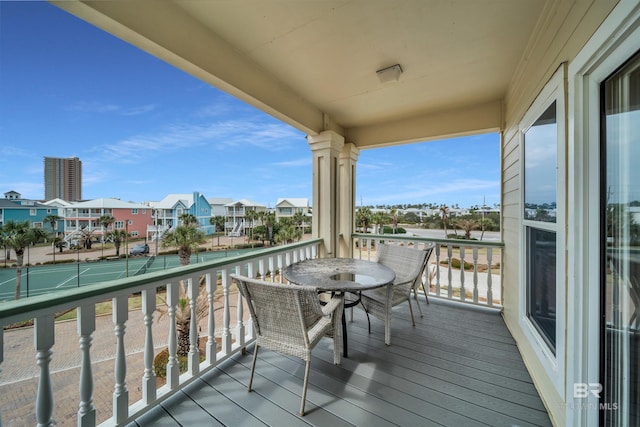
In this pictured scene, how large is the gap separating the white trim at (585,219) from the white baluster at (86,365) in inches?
96.7

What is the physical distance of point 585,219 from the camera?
1.11 metres

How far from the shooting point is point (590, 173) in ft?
3.59

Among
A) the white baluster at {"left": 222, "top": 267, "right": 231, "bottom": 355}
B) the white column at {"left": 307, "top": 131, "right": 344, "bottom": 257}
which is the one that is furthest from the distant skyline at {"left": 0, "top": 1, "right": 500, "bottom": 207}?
the white baluster at {"left": 222, "top": 267, "right": 231, "bottom": 355}

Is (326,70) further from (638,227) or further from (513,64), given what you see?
(638,227)

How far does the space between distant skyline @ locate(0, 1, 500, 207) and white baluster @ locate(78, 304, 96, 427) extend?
4.13 feet

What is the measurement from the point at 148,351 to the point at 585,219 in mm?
2538

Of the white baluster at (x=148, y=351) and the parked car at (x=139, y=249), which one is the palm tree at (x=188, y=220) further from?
the white baluster at (x=148, y=351)

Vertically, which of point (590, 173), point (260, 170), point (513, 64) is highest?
point (260, 170)

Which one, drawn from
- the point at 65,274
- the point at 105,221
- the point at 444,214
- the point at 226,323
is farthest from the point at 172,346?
the point at 444,214

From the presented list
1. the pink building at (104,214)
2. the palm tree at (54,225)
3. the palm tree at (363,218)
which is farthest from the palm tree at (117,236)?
the palm tree at (363,218)

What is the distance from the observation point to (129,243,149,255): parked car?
104 inches

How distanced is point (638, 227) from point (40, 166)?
433 centimetres

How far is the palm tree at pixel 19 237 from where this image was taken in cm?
151

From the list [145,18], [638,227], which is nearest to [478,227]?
[638,227]
